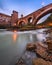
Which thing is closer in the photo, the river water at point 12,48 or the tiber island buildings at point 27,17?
the river water at point 12,48

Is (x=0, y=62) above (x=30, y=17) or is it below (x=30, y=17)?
below

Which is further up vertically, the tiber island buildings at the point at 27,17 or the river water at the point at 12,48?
the tiber island buildings at the point at 27,17

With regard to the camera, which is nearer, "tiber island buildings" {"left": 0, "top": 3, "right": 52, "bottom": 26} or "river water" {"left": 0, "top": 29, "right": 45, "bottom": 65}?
"river water" {"left": 0, "top": 29, "right": 45, "bottom": 65}

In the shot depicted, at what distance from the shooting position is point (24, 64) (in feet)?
11.0

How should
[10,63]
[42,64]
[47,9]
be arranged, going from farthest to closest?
[47,9]
[10,63]
[42,64]

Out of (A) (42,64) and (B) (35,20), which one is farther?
(B) (35,20)

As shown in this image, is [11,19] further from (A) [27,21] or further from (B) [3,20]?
(A) [27,21]

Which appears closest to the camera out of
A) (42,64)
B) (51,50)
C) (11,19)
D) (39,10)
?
(42,64)

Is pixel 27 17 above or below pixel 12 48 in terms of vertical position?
above

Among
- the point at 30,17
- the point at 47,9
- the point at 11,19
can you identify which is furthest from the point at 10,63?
the point at 11,19

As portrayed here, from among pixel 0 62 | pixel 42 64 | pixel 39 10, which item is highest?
pixel 39 10

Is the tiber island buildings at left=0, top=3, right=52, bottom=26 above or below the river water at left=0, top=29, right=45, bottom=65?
above

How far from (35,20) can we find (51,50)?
123 ft

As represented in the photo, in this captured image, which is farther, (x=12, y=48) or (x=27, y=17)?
(x=27, y=17)
